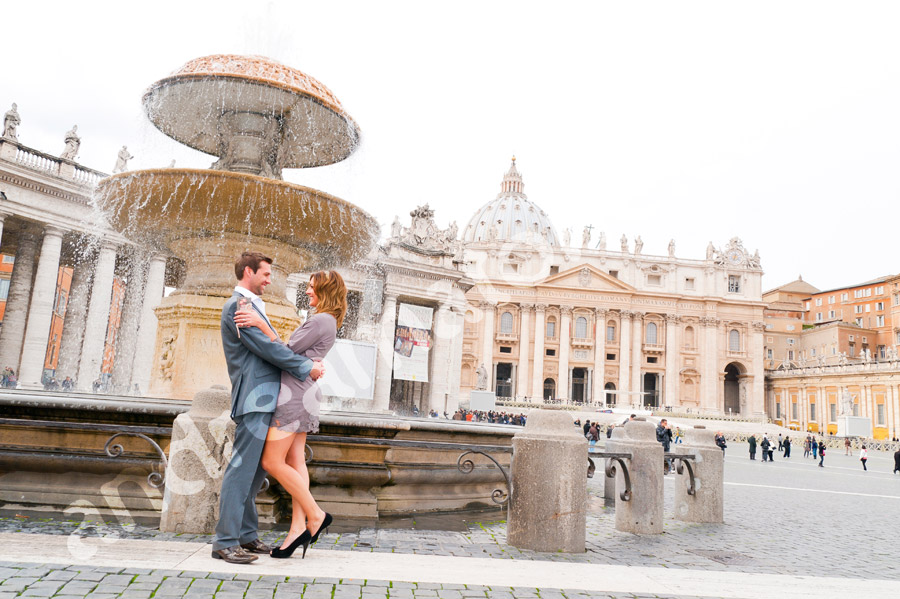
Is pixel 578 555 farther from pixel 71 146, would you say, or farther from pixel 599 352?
pixel 599 352

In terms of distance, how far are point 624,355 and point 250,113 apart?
75483mm

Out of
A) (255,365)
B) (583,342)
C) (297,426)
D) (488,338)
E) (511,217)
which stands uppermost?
(511,217)

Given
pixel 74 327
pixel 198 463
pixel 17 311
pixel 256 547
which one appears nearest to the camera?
pixel 256 547

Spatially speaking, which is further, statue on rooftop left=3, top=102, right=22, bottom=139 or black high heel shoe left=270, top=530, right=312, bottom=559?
statue on rooftop left=3, top=102, right=22, bottom=139

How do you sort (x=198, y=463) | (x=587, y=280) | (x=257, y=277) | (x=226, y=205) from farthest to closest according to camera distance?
1. (x=587, y=280)
2. (x=226, y=205)
3. (x=198, y=463)
4. (x=257, y=277)

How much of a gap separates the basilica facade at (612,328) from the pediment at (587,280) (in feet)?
0.43

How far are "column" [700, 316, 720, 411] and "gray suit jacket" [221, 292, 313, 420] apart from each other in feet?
268

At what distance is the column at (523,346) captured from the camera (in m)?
78.4

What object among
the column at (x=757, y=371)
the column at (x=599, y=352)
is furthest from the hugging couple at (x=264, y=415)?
the column at (x=757, y=371)

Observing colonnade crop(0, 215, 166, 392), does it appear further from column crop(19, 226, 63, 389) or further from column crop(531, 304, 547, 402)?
column crop(531, 304, 547, 402)

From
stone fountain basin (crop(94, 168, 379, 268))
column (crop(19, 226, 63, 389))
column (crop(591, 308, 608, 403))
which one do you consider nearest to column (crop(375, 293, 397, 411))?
column (crop(19, 226, 63, 389))

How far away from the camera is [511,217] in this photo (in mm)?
120750

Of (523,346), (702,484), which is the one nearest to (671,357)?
(523,346)

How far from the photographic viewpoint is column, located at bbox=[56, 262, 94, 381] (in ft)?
90.6
